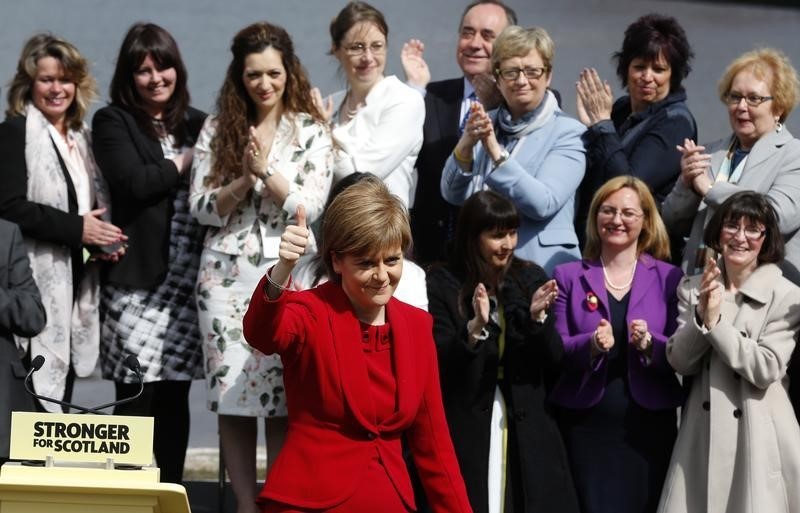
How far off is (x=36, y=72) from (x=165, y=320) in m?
1.19

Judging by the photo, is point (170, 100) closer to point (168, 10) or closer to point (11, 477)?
point (168, 10)

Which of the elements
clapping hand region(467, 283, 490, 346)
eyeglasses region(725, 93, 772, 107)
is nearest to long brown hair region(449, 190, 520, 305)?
clapping hand region(467, 283, 490, 346)

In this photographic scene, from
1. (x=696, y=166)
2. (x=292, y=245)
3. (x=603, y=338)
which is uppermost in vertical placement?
(x=696, y=166)

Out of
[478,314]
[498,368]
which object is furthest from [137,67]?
[498,368]

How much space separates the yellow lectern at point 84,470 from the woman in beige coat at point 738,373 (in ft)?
8.01

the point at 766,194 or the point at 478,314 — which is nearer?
the point at 478,314

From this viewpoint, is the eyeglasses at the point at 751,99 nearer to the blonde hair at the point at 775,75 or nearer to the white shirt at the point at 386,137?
the blonde hair at the point at 775,75

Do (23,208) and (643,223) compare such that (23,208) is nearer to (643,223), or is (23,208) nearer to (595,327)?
(595,327)

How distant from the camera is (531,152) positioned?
18.5ft

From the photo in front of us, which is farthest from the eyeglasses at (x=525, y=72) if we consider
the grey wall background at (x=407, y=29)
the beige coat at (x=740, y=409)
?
the grey wall background at (x=407, y=29)

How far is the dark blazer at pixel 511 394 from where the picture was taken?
5.10 meters

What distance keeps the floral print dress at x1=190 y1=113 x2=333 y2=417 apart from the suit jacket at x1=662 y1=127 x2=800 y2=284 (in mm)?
1426

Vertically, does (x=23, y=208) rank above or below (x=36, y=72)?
below

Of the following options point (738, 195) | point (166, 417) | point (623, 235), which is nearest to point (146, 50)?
point (166, 417)
